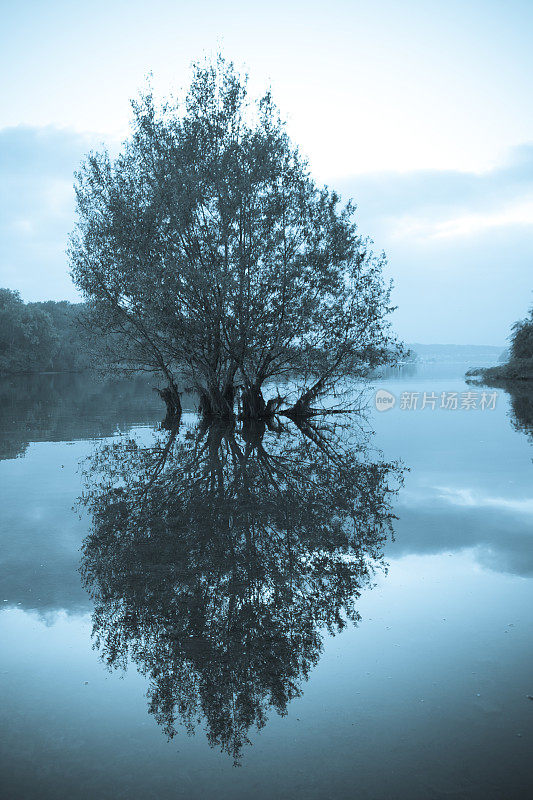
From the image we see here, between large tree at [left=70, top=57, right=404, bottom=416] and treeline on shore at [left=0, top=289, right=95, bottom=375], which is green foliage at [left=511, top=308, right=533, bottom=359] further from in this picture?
treeline on shore at [left=0, top=289, right=95, bottom=375]

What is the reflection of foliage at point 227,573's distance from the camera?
224 inches

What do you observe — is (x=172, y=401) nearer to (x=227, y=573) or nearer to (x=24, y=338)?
(x=227, y=573)

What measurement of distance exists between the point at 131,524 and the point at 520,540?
6856 millimetres

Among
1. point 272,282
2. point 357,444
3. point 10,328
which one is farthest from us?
point 10,328

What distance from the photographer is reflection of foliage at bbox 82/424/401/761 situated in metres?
5.69

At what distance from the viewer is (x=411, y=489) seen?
1490 cm

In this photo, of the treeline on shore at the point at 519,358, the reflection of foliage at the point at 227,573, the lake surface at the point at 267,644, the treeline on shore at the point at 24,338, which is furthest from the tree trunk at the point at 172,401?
the treeline on shore at the point at 24,338

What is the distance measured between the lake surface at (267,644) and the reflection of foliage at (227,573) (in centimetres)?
3

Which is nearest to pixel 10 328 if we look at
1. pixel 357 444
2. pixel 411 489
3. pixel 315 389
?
pixel 315 389

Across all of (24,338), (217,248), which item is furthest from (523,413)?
(24,338)

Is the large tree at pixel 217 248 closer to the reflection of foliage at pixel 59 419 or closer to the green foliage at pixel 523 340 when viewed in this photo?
the reflection of foliage at pixel 59 419

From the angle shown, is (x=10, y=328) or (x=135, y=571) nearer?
(x=135, y=571)

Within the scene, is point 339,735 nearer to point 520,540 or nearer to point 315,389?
point 520,540

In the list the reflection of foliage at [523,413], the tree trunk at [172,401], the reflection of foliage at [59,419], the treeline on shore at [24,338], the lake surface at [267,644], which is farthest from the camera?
the treeline on shore at [24,338]
